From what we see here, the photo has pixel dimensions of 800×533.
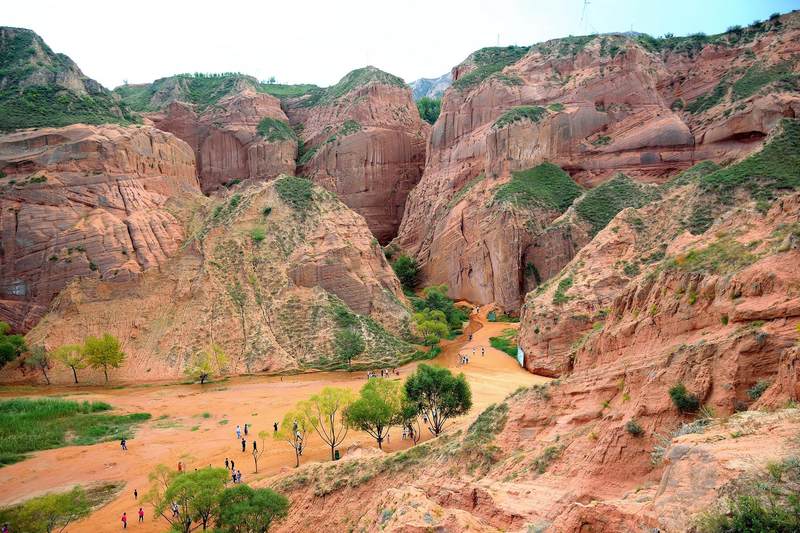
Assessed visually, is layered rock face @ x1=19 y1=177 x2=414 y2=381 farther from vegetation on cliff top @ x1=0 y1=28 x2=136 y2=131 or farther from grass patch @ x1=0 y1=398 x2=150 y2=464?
vegetation on cliff top @ x1=0 y1=28 x2=136 y2=131

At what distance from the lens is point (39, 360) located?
43625 millimetres

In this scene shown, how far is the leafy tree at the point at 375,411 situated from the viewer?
26.5 metres

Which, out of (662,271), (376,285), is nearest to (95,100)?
(376,285)

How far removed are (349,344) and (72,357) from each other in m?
20.3

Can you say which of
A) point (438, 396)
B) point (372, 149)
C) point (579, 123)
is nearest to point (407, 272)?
point (372, 149)

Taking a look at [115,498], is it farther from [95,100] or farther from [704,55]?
[704,55]

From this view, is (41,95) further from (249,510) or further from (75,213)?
(249,510)

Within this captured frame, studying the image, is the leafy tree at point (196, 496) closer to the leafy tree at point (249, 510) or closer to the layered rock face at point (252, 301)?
the leafy tree at point (249, 510)

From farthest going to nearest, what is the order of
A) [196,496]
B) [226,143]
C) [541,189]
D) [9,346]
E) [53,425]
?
[226,143], [541,189], [9,346], [53,425], [196,496]

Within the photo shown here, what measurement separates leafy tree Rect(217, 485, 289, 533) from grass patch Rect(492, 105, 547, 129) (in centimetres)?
5352

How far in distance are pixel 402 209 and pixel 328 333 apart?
3910 cm

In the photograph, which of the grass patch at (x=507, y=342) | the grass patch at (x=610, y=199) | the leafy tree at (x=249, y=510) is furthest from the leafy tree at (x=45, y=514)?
the grass patch at (x=610, y=199)

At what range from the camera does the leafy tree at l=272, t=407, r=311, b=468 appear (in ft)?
91.9

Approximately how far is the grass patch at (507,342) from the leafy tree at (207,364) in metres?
21.0
